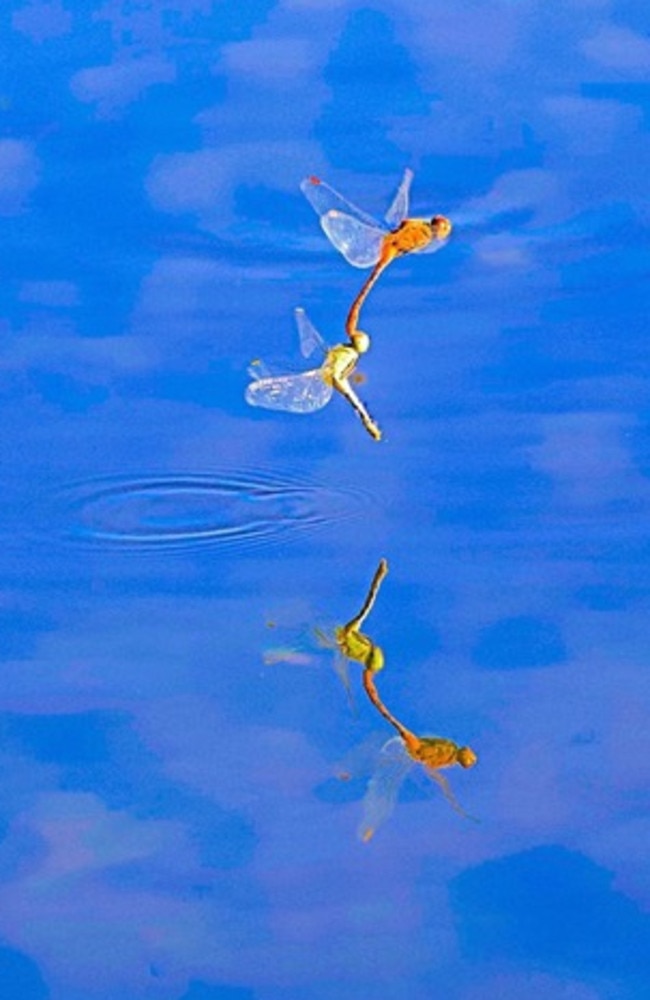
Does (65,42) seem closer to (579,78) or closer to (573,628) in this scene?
(579,78)

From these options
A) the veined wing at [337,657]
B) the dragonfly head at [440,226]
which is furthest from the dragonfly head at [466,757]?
the dragonfly head at [440,226]

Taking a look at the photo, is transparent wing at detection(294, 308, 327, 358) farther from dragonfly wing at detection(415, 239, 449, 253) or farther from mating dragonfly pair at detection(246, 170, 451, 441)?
dragonfly wing at detection(415, 239, 449, 253)

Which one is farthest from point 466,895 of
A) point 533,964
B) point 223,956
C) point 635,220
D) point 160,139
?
point 160,139

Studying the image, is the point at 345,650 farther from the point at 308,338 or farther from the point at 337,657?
the point at 308,338

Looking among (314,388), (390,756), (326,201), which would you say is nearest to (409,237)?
(326,201)

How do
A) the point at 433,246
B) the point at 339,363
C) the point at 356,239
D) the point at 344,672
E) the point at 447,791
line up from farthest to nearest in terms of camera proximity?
Answer: the point at 433,246 → the point at 356,239 → the point at 339,363 → the point at 344,672 → the point at 447,791

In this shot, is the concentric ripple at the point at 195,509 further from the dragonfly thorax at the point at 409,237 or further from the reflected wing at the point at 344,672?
the dragonfly thorax at the point at 409,237

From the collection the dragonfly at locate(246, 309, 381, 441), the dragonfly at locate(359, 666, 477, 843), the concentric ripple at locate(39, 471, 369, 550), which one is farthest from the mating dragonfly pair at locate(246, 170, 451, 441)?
the dragonfly at locate(359, 666, 477, 843)
